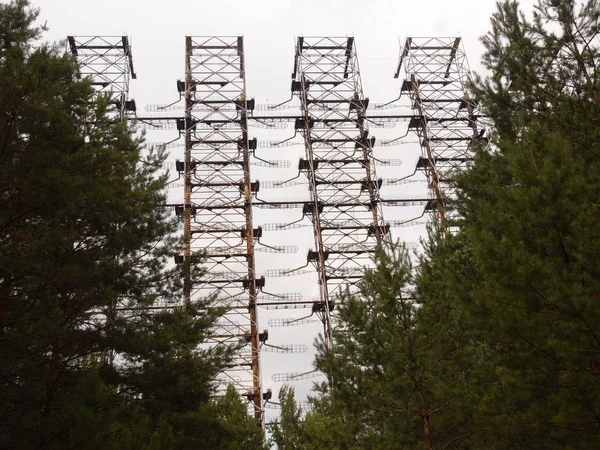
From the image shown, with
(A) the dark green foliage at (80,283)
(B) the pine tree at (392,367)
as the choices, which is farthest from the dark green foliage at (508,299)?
(A) the dark green foliage at (80,283)

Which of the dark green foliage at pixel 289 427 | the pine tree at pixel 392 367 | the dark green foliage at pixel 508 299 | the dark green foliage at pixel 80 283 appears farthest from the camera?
the dark green foliage at pixel 289 427

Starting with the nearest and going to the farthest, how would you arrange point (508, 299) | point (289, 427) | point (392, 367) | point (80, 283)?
1. point (508, 299)
2. point (80, 283)
3. point (392, 367)
4. point (289, 427)

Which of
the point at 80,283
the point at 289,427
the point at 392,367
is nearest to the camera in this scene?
the point at 80,283

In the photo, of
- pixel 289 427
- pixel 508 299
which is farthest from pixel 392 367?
pixel 289 427

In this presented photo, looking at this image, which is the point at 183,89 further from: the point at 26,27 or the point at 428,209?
the point at 26,27

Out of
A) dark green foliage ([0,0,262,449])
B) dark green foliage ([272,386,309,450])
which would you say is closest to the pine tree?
dark green foliage ([0,0,262,449])

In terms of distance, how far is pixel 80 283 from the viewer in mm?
9477

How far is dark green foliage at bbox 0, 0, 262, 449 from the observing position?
847cm

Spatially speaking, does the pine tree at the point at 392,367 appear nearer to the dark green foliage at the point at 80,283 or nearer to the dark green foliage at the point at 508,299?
the dark green foliage at the point at 508,299

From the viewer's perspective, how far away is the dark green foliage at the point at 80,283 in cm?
847

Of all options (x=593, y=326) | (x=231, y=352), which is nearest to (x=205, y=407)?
(x=231, y=352)

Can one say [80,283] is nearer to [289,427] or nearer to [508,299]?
[508,299]

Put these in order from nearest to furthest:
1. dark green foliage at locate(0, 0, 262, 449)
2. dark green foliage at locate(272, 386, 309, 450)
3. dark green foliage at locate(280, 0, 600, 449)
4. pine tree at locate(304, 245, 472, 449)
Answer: dark green foliage at locate(280, 0, 600, 449)
dark green foliage at locate(0, 0, 262, 449)
pine tree at locate(304, 245, 472, 449)
dark green foliage at locate(272, 386, 309, 450)

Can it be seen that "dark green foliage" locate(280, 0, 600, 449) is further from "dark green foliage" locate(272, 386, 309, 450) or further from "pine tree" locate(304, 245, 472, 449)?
"dark green foliage" locate(272, 386, 309, 450)
